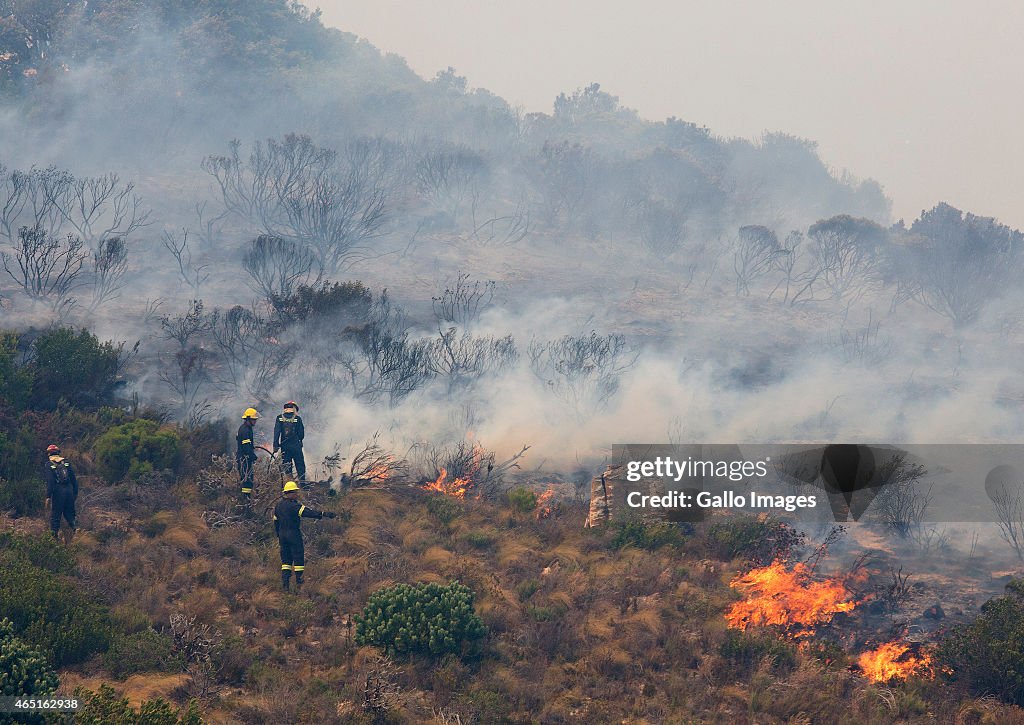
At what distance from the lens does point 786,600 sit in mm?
14062

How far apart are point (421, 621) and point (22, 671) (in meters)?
4.79

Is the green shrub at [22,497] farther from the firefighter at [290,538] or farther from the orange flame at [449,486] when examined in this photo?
the orange flame at [449,486]

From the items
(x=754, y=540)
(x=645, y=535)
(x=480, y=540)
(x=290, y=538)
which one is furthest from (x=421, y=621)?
(x=754, y=540)

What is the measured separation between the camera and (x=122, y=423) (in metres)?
18.8

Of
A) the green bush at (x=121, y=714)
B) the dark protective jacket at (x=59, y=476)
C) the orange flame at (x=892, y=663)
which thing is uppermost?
the dark protective jacket at (x=59, y=476)

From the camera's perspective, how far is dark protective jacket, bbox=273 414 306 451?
56.0 ft

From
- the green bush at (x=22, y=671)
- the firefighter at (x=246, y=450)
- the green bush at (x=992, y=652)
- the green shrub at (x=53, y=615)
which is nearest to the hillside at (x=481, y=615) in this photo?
the green shrub at (x=53, y=615)

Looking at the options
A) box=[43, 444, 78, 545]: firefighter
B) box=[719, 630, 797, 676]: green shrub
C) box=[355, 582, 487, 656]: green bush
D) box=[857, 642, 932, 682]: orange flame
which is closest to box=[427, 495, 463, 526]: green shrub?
box=[355, 582, 487, 656]: green bush

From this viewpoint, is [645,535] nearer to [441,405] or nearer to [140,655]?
[441,405]

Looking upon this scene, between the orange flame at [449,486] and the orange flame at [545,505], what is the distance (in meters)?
1.57

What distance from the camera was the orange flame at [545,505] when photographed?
18016mm

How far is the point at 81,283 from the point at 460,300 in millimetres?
12635

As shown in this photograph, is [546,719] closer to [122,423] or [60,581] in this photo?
[60,581]

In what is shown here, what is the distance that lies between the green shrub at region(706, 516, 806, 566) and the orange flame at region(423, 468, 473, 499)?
520cm
